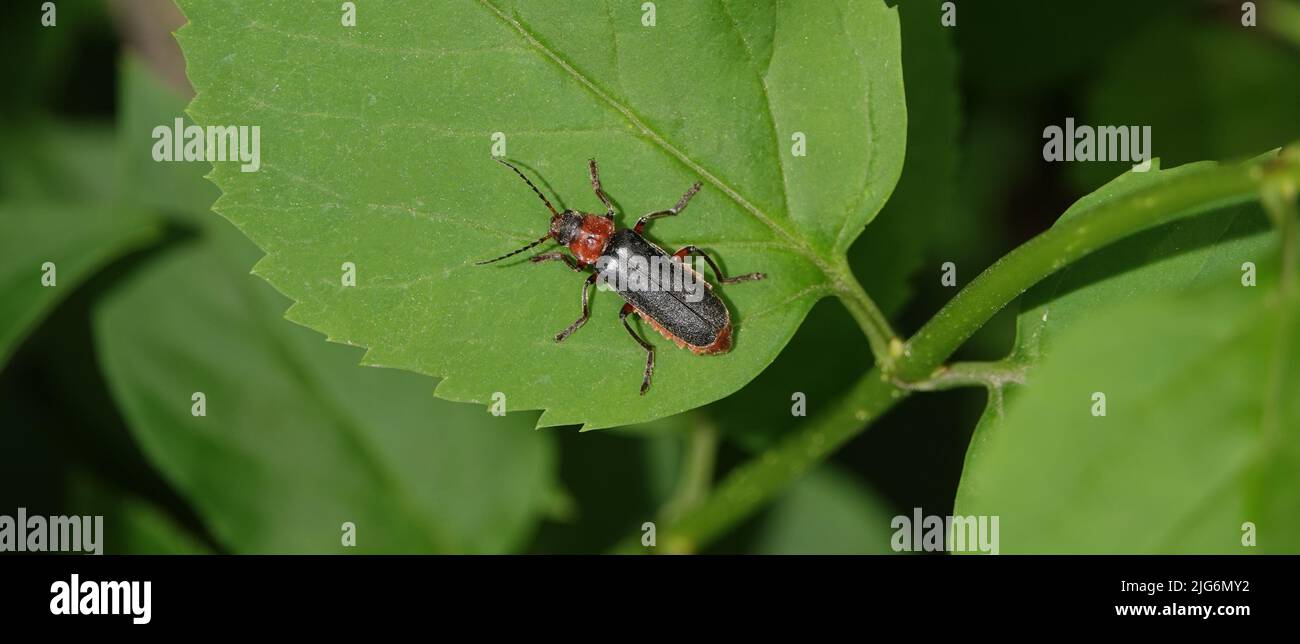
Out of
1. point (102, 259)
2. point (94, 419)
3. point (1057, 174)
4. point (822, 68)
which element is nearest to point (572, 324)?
point (822, 68)

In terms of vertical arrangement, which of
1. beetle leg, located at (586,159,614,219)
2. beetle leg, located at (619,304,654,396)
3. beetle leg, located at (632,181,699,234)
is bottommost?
beetle leg, located at (619,304,654,396)

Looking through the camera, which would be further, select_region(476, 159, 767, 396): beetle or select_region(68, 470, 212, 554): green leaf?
select_region(68, 470, 212, 554): green leaf

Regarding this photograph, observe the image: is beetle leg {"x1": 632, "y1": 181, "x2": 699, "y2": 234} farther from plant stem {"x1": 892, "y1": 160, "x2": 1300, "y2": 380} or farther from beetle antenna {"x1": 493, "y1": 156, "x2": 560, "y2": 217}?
plant stem {"x1": 892, "y1": 160, "x2": 1300, "y2": 380}

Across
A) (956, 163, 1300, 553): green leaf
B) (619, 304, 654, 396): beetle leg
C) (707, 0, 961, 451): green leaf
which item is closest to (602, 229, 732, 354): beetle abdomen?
(619, 304, 654, 396): beetle leg

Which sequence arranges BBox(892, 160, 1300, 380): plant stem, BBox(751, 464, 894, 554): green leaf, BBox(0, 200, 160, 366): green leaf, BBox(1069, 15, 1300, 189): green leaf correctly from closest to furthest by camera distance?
BBox(892, 160, 1300, 380): plant stem → BBox(0, 200, 160, 366): green leaf → BBox(751, 464, 894, 554): green leaf → BBox(1069, 15, 1300, 189): green leaf

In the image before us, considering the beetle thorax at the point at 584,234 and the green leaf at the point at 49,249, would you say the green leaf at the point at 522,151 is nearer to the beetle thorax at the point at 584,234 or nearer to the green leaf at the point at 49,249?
the beetle thorax at the point at 584,234

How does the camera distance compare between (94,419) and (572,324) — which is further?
(94,419)
